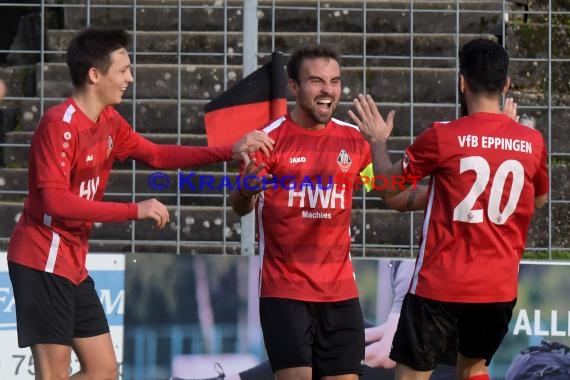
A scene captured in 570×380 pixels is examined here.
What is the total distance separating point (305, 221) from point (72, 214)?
120cm

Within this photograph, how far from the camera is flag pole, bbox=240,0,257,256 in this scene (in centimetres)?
832

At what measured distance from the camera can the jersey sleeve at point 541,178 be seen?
21.4 feet

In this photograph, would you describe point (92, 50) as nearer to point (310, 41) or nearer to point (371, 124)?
point (371, 124)

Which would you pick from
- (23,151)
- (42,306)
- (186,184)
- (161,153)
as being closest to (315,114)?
(161,153)

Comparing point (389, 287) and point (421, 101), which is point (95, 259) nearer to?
point (389, 287)

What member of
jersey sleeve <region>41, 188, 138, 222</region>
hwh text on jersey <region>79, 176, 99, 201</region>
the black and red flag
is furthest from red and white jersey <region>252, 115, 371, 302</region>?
the black and red flag

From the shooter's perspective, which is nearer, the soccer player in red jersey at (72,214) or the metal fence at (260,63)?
the soccer player in red jersey at (72,214)

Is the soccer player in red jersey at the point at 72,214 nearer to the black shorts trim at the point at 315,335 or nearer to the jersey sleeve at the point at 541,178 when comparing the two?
the black shorts trim at the point at 315,335

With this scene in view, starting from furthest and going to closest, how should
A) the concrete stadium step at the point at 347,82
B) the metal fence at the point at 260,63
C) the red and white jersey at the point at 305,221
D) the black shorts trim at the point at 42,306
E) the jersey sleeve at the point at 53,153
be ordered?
the concrete stadium step at the point at 347,82
the metal fence at the point at 260,63
the red and white jersey at the point at 305,221
the black shorts trim at the point at 42,306
the jersey sleeve at the point at 53,153

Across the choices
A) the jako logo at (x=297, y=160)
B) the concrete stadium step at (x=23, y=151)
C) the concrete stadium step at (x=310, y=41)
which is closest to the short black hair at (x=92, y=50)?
the jako logo at (x=297, y=160)

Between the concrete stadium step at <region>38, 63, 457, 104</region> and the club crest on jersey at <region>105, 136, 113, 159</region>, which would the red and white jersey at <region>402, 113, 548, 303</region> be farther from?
the concrete stadium step at <region>38, 63, 457, 104</region>

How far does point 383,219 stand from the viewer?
30.1 feet

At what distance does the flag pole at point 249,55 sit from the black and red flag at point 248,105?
258mm

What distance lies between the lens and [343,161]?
6.96 metres
